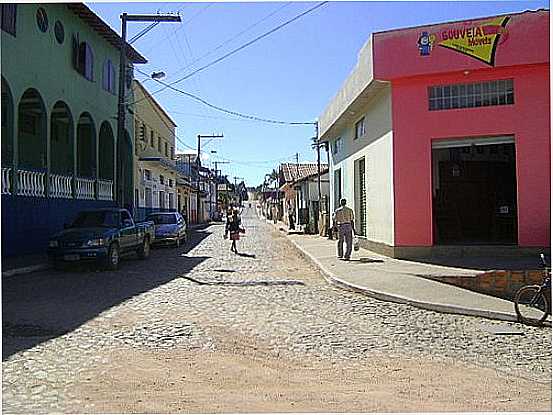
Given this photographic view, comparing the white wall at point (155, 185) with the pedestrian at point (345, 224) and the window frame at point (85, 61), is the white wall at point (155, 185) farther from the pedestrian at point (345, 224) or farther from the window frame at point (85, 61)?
the pedestrian at point (345, 224)

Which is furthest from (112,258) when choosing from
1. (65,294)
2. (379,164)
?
(379,164)

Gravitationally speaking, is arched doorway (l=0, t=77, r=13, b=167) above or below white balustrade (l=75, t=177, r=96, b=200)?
above

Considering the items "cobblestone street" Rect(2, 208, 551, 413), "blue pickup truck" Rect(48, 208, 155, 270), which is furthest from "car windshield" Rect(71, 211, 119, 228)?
"cobblestone street" Rect(2, 208, 551, 413)

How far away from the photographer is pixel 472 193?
20141 millimetres

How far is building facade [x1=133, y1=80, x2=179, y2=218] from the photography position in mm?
33719

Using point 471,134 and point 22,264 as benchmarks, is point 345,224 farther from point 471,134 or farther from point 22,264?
point 22,264

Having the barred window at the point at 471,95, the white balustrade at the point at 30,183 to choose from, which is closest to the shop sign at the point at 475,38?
the barred window at the point at 471,95

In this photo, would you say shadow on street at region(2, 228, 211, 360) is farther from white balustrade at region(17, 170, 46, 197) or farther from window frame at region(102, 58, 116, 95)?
window frame at region(102, 58, 116, 95)

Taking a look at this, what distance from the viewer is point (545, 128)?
15.5 metres

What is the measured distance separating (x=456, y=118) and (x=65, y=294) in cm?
1010

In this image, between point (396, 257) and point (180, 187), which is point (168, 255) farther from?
point (180, 187)

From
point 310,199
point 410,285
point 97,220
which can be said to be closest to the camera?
point 410,285

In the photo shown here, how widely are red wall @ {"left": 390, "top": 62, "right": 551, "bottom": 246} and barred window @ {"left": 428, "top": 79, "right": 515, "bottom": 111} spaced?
14cm

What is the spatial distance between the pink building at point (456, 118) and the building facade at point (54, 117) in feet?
32.6
